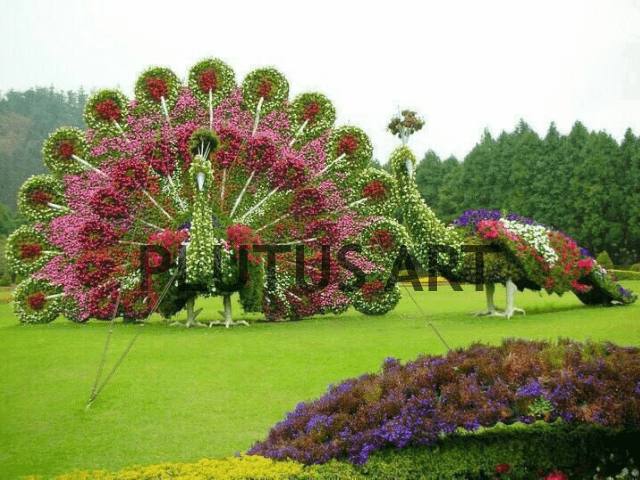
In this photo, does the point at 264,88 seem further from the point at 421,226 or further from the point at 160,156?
the point at 421,226

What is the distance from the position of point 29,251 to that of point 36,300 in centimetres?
136

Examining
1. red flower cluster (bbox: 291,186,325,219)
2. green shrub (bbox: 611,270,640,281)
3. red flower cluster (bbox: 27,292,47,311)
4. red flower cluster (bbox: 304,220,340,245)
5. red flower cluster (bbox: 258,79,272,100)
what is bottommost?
red flower cluster (bbox: 27,292,47,311)

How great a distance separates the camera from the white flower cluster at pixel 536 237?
17.0m

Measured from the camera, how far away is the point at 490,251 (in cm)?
1689

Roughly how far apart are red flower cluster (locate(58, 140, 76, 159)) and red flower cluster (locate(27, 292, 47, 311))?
387cm

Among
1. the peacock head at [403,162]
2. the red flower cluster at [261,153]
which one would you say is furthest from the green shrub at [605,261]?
the peacock head at [403,162]

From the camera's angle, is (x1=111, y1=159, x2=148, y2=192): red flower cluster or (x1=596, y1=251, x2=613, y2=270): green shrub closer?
(x1=111, y1=159, x2=148, y2=192): red flower cluster

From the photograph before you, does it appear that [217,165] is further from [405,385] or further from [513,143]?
[513,143]

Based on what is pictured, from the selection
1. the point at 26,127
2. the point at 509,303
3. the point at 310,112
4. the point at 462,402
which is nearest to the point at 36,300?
the point at 310,112

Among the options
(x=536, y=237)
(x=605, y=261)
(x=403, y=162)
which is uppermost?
(x=403, y=162)

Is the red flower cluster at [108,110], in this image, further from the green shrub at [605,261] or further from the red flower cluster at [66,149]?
the green shrub at [605,261]

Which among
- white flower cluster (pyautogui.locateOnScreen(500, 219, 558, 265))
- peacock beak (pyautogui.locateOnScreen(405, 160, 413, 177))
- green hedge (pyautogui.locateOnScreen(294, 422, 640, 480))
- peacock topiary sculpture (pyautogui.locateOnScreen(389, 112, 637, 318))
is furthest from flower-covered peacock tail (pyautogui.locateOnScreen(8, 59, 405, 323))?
green hedge (pyautogui.locateOnScreen(294, 422, 640, 480))

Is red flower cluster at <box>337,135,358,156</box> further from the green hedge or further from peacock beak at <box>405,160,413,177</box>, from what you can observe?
the green hedge

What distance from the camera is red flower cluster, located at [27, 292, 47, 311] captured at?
1938 centimetres
